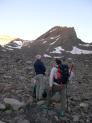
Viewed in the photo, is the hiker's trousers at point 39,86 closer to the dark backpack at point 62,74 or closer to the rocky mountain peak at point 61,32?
the dark backpack at point 62,74

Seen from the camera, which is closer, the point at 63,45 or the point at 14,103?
the point at 14,103

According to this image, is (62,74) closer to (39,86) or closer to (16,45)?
(39,86)

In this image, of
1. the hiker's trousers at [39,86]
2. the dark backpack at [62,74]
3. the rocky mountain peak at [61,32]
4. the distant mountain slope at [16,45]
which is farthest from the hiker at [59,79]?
the rocky mountain peak at [61,32]

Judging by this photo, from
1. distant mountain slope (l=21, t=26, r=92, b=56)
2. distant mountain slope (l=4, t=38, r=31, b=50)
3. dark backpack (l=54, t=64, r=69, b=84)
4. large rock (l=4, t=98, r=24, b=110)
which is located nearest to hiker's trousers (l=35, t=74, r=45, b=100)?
large rock (l=4, t=98, r=24, b=110)

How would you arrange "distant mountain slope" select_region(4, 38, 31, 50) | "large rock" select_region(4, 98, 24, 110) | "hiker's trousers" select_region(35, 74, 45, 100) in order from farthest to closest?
"distant mountain slope" select_region(4, 38, 31, 50), "hiker's trousers" select_region(35, 74, 45, 100), "large rock" select_region(4, 98, 24, 110)

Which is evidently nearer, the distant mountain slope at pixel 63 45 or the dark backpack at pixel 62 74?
the dark backpack at pixel 62 74

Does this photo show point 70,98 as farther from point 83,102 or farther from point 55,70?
point 55,70

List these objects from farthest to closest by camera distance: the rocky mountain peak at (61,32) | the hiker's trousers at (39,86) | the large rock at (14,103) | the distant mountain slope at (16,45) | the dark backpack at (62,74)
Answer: the rocky mountain peak at (61,32) → the distant mountain slope at (16,45) → the hiker's trousers at (39,86) → the large rock at (14,103) → the dark backpack at (62,74)

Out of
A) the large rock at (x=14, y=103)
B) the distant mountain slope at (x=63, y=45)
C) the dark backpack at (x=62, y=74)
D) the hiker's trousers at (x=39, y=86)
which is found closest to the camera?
the dark backpack at (x=62, y=74)

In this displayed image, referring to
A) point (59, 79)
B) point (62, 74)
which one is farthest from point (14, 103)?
point (62, 74)

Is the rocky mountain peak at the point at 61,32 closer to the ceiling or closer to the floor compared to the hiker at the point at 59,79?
closer to the ceiling

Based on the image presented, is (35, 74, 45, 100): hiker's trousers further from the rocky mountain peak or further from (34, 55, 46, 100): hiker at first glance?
the rocky mountain peak

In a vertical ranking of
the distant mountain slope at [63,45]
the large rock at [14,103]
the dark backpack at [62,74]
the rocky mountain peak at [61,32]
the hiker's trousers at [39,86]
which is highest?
the rocky mountain peak at [61,32]

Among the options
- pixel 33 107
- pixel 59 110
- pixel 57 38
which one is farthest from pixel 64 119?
pixel 57 38
